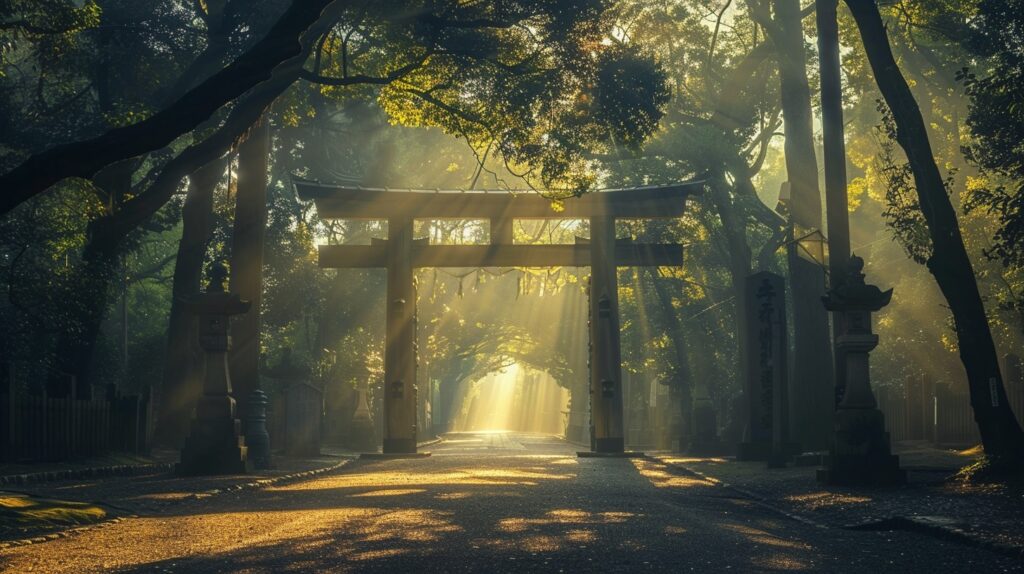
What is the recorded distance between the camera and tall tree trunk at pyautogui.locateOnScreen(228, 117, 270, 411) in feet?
76.3

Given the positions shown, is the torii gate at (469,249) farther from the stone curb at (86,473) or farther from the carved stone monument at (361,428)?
the carved stone monument at (361,428)

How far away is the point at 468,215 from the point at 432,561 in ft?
73.6

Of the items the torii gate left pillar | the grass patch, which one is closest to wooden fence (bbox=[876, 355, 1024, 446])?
the torii gate left pillar

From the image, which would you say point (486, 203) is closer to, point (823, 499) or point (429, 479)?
point (429, 479)

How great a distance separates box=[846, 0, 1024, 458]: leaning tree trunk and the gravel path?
10.7 feet

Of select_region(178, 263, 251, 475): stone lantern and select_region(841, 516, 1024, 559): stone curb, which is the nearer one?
select_region(841, 516, 1024, 559): stone curb

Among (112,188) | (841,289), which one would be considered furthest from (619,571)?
(112,188)

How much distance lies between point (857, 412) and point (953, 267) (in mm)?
2178

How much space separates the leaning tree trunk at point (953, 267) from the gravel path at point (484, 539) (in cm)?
326

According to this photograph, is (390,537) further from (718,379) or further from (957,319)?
(718,379)

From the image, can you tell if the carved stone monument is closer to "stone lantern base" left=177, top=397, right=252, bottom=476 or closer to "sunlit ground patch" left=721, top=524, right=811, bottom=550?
"stone lantern base" left=177, top=397, right=252, bottom=476

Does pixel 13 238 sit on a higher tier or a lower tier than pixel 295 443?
higher

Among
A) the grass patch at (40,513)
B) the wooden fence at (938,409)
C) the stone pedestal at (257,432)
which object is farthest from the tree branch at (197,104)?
the wooden fence at (938,409)

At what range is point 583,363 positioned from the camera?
2424 inches
